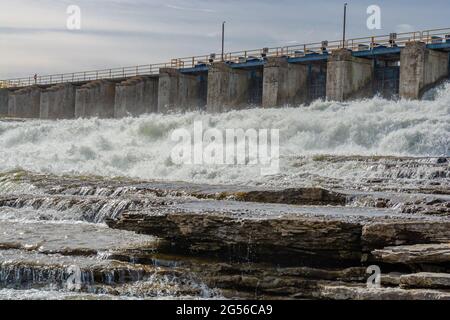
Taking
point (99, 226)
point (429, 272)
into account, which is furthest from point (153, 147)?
point (429, 272)

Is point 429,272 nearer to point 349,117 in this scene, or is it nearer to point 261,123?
point 349,117

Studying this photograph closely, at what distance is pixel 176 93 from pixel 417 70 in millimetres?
17074

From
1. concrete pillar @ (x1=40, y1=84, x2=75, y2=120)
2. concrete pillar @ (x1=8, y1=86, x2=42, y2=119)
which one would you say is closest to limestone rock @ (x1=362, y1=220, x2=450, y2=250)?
concrete pillar @ (x1=40, y1=84, x2=75, y2=120)

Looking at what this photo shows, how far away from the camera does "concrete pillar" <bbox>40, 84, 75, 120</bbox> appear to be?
54062 mm

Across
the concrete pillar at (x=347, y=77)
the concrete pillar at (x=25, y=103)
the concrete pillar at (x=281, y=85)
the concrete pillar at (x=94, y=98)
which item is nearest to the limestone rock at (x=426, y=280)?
the concrete pillar at (x=347, y=77)

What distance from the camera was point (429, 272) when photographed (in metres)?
9.36

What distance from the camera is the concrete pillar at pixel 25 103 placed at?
57.8 m

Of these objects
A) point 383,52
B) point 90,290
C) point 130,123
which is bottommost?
point 90,290

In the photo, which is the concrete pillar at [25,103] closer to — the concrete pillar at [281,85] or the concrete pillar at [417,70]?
the concrete pillar at [281,85]

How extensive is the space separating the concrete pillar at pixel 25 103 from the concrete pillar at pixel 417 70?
1267 inches

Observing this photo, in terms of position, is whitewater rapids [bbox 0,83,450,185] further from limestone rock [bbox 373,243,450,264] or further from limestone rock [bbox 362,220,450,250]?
limestone rock [bbox 373,243,450,264]

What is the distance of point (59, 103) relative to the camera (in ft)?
180

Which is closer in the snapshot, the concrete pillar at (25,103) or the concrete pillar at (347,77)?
the concrete pillar at (347,77)
